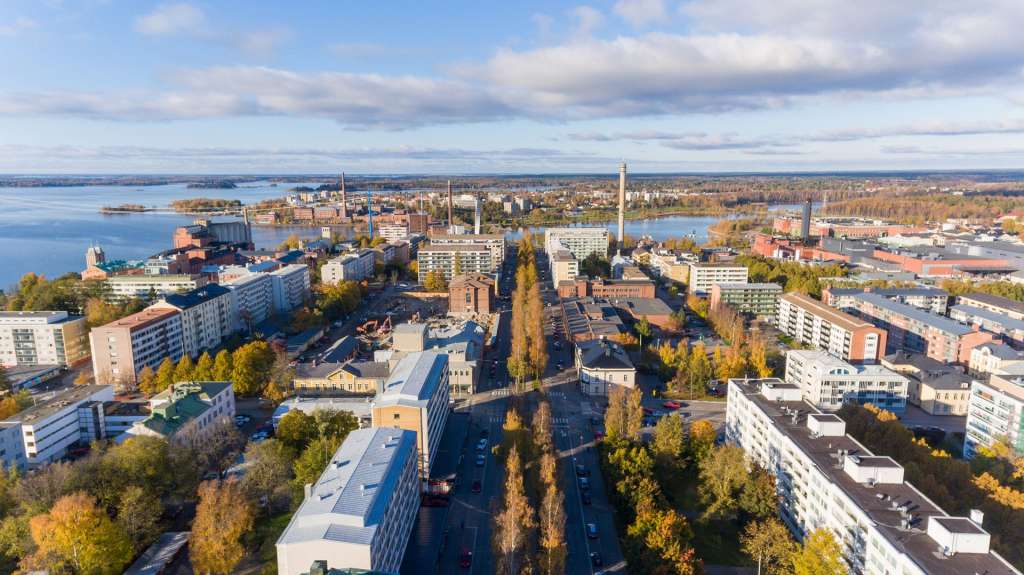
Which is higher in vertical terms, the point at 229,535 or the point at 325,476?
the point at 325,476

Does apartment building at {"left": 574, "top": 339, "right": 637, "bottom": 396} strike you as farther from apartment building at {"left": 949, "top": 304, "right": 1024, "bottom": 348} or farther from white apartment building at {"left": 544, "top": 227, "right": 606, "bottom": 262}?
white apartment building at {"left": 544, "top": 227, "right": 606, "bottom": 262}

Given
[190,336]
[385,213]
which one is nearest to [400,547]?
[190,336]

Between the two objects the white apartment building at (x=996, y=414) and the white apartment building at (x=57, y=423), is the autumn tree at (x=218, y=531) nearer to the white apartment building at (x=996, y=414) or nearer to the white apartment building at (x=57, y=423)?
the white apartment building at (x=57, y=423)

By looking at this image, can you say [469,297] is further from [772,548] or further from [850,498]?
[850,498]

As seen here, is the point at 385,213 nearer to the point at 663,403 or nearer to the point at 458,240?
the point at 458,240

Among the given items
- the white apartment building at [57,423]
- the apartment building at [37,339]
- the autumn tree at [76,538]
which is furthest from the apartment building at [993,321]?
the apartment building at [37,339]
